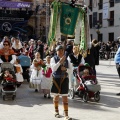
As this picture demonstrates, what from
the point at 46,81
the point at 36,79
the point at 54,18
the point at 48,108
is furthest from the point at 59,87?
the point at 36,79

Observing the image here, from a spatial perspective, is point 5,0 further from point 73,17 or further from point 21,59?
point 73,17

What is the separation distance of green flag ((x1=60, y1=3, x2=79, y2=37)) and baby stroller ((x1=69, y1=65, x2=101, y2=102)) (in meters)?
1.12

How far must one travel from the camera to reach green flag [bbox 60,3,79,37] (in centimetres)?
934

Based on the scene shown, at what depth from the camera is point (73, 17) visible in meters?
9.43

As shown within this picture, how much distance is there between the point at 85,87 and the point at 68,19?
2.10 m

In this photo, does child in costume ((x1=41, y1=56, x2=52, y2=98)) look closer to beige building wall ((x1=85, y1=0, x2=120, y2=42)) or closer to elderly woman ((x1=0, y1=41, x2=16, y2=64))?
elderly woman ((x1=0, y1=41, x2=16, y2=64))

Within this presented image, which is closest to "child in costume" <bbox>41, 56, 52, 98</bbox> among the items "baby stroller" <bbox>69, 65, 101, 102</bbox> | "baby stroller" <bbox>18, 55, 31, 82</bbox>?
"baby stroller" <bbox>69, 65, 101, 102</bbox>

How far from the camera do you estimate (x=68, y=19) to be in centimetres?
953

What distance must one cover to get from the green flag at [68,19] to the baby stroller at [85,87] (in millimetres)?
1123

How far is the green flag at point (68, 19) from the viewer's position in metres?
9.34

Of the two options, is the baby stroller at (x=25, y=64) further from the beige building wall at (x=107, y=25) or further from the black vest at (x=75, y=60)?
the beige building wall at (x=107, y=25)

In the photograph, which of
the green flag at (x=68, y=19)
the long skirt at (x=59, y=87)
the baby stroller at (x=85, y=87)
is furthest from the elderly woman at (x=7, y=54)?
the long skirt at (x=59, y=87)

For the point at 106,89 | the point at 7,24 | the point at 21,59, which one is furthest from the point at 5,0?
the point at 106,89

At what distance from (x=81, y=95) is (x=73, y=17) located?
2242 millimetres
